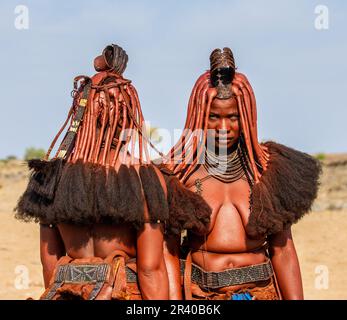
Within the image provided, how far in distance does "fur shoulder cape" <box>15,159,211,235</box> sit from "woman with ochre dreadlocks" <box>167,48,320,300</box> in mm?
686

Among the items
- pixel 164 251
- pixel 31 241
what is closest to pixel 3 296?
pixel 31 241

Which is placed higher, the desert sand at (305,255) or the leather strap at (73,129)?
the leather strap at (73,129)

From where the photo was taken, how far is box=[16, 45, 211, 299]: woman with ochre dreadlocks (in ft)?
20.2

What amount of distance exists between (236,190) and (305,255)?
1275 centimetres

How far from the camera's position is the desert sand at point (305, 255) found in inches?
615

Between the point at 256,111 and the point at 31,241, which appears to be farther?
the point at 31,241

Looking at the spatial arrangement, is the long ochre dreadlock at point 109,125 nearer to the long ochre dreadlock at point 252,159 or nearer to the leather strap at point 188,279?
the long ochre dreadlock at point 252,159

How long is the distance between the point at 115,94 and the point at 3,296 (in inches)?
342

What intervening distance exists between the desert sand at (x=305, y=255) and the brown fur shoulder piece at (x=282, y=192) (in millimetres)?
7843

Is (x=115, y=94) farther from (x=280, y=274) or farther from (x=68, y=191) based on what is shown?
(x=280, y=274)

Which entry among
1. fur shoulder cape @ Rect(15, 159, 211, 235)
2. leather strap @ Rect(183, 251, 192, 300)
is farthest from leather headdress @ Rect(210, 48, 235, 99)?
leather strap @ Rect(183, 251, 192, 300)

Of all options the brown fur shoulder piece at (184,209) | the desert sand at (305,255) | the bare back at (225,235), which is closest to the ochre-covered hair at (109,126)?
the brown fur shoulder piece at (184,209)

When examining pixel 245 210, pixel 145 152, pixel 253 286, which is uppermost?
pixel 145 152

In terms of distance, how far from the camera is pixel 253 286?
6852 mm
